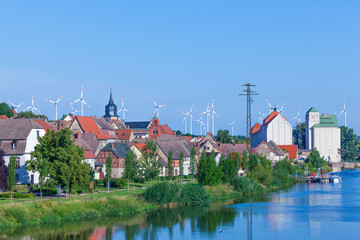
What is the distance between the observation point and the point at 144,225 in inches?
2126

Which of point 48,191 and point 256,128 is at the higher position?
point 256,128

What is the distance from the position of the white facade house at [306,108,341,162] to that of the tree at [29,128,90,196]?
12935 cm

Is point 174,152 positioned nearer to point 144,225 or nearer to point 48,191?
point 48,191

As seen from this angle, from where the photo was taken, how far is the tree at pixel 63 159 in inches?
2365

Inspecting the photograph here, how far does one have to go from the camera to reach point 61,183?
60375mm

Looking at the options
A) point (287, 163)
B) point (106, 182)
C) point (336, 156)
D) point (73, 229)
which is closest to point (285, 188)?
point (287, 163)

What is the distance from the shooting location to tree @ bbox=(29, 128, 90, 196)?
60.1 meters

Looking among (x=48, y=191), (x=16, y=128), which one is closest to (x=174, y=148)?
(x=16, y=128)

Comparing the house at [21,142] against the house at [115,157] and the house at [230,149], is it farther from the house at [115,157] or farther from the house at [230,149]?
the house at [230,149]

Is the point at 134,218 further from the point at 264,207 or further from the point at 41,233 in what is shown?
the point at 264,207

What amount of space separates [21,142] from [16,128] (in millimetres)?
2789

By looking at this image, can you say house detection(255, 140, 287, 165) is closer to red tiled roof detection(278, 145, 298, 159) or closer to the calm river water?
red tiled roof detection(278, 145, 298, 159)

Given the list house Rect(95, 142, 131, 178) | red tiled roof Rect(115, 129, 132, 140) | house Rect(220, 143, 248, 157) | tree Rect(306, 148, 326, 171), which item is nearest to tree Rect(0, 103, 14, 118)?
red tiled roof Rect(115, 129, 132, 140)

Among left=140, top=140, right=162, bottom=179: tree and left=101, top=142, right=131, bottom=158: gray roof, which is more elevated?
left=101, top=142, right=131, bottom=158: gray roof
